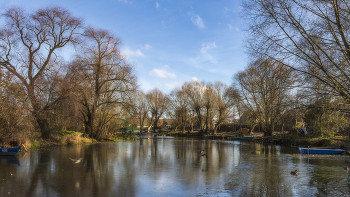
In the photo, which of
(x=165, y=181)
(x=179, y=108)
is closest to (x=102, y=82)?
(x=165, y=181)

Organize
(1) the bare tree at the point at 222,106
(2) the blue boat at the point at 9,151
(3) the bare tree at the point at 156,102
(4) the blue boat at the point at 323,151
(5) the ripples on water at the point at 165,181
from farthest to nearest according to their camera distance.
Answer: (3) the bare tree at the point at 156,102 < (1) the bare tree at the point at 222,106 < (4) the blue boat at the point at 323,151 < (2) the blue boat at the point at 9,151 < (5) the ripples on water at the point at 165,181

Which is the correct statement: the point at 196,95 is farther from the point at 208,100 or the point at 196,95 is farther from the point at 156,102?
the point at 156,102

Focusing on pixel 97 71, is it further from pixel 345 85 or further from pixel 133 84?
pixel 345 85

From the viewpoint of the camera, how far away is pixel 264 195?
799cm

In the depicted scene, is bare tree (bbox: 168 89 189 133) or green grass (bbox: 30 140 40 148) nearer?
green grass (bbox: 30 140 40 148)

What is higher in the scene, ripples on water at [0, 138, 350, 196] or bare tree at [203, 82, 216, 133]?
bare tree at [203, 82, 216, 133]

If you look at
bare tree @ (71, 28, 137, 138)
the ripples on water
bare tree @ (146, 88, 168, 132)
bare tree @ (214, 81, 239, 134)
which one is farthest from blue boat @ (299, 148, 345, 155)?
bare tree @ (146, 88, 168, 132)

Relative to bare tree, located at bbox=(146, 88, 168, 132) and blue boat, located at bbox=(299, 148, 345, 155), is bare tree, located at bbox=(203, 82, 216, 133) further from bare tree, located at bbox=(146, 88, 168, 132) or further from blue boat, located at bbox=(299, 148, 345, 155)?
blue boat, located at bbox=(299, 148, 345, 155)

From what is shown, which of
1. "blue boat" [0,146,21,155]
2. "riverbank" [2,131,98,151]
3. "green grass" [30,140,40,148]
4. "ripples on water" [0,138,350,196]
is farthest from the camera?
"green grass" [30,140,40,148]

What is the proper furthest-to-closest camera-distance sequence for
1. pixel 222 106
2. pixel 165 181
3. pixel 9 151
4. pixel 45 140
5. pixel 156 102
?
pixel 156 102 < pixel 222 106 < pixel 45 140 < pixel 9 151 < pixel 165 181

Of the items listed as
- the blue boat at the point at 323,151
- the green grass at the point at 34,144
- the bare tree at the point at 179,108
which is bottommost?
the blue boat at the point at 323,151

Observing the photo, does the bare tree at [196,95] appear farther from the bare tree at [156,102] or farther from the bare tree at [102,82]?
the bare tree at [102,82]

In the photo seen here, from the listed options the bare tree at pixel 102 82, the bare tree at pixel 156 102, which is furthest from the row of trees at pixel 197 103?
the bare tree at pixel 102 82

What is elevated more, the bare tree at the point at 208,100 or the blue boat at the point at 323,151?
the bare tree at the point at 208,100
